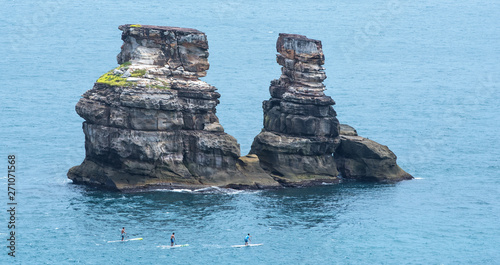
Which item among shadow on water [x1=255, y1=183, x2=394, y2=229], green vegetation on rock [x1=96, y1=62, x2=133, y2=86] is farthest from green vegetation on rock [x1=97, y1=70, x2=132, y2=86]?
shadow on water [x1=255, y1=183, x2=394, y2=229]

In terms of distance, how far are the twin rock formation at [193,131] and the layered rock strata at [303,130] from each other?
0.13m

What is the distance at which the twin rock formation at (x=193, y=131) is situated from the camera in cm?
12925

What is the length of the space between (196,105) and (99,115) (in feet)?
38.4

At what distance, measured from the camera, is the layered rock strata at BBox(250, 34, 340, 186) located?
5433 inches

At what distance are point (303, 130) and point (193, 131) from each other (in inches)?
575

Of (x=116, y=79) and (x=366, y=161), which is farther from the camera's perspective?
(x=366, y=161)

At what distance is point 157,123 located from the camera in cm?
13000

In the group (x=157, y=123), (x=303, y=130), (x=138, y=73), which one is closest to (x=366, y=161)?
(x=303, y=130)

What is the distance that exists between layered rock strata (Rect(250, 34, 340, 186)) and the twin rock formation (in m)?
0.13

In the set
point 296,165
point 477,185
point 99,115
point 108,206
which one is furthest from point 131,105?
point 477,185

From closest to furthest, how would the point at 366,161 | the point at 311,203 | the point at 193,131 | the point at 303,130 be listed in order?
the point at 311,203
the point at 193,131
the point at 303,130
the point at 366,161

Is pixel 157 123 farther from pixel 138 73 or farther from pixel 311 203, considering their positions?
pixel 311 203

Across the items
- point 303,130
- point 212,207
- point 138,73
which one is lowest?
point 212,207

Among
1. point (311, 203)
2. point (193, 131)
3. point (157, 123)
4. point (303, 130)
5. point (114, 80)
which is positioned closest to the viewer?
point (311, 203)
